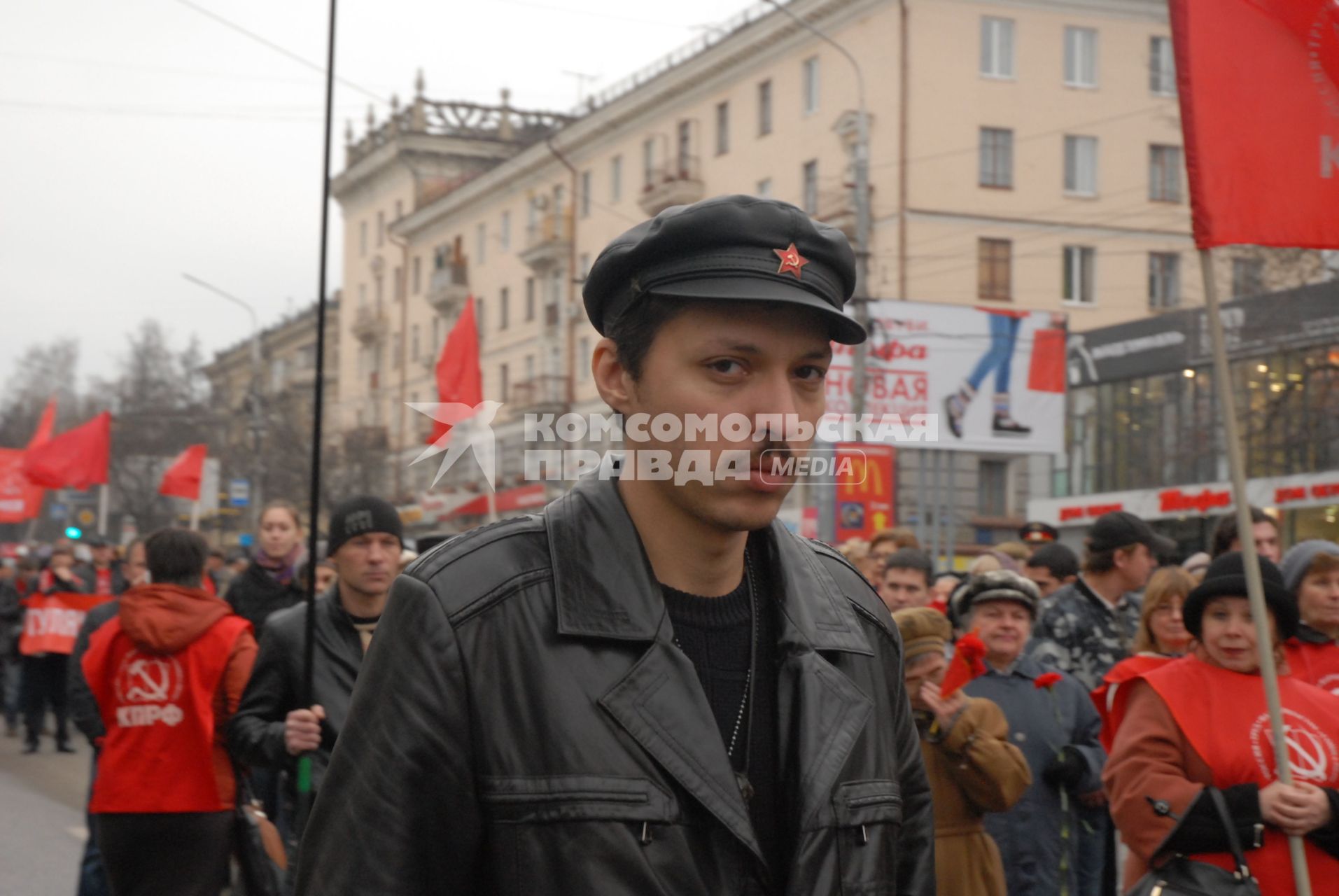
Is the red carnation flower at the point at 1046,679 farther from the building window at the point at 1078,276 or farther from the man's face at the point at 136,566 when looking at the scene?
the building window at the point at 1078,276

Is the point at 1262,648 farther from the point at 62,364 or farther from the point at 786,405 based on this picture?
the point at 62,364

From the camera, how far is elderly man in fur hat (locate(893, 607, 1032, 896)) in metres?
5.23

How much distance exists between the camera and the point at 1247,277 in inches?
931

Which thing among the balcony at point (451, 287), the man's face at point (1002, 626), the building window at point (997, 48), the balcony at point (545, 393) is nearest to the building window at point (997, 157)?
the building window at point (997, 48)

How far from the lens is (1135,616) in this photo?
7.62 m

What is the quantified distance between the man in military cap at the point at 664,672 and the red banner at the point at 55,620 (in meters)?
13.9

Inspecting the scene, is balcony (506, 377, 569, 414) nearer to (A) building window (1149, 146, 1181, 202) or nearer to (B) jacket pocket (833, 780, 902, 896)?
(A) building window (1149, 146, 1181, 202)

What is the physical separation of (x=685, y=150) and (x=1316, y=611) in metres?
41.5

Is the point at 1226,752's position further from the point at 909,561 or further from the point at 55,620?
the point at 55,620

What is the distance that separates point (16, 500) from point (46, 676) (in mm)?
5633

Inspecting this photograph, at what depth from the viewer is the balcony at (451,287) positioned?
2302 inches

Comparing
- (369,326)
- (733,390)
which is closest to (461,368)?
(733,390)

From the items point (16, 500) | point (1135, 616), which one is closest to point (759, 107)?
point (16, 500)

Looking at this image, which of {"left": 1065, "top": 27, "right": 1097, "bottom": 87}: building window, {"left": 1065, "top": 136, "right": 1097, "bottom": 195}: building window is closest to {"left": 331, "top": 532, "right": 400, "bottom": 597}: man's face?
{"left": 1065, "top": 136, "right": 1097, "bottom": 195}: building window
